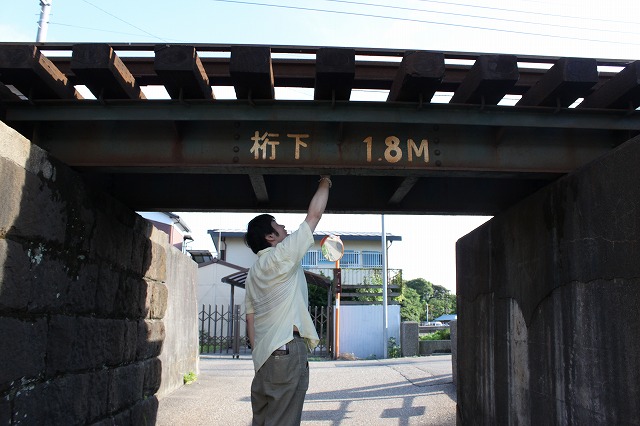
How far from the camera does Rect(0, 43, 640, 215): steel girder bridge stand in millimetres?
4375

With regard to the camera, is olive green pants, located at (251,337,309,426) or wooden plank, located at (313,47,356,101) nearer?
olive green pants, located at (251,337,309,426)

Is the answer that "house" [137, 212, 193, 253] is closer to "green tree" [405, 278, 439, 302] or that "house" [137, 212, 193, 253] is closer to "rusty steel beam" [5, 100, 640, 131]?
"rusty steel beam" [5, 100, 640, 131]

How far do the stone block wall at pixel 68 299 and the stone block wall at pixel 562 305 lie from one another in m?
4.17

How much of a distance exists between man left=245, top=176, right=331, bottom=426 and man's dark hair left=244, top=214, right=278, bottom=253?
0.17m

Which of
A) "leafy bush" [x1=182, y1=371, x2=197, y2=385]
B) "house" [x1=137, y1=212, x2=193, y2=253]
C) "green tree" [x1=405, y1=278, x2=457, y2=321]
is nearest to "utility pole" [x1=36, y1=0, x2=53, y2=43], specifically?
"leafy bush" [x1=182, y1=371, x2=197, y2=385]

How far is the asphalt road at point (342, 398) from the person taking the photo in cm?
803

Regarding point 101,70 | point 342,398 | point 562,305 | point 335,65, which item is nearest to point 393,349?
point 342,398

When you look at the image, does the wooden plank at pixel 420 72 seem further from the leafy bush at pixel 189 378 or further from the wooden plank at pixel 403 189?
the leafy bush at pixel 189 378

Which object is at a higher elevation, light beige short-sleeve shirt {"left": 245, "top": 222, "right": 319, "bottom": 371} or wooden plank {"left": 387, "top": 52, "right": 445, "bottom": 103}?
wooden plank {"left": 387, "top": 52, "right": 445, "bottom": 103}

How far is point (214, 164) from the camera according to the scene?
4.99 m

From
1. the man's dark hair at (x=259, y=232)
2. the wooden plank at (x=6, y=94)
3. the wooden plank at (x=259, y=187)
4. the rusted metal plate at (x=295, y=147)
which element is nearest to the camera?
the man's dark hair at (x=259, y=232)

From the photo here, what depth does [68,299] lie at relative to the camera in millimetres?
4691

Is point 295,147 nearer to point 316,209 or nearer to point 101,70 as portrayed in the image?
point 316,209

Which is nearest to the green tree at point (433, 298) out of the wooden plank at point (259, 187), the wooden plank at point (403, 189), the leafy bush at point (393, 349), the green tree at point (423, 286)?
the green tree at point (423, 286)
